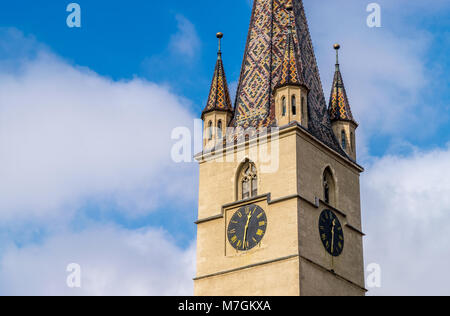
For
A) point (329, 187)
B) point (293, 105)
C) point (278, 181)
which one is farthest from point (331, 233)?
point (293, 105)

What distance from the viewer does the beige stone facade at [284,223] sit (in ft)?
115

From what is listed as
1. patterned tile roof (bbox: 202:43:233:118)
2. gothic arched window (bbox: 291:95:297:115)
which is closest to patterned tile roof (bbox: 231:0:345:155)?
patterned tile roof (bbox: 202:43:233:118)

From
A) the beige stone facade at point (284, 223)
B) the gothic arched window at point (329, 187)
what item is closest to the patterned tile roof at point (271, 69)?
the gothic arched window at point (329, 187)

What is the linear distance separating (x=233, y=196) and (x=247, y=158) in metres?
1.36

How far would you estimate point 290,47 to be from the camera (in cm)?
3888

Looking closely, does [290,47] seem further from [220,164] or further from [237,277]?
[237,277]

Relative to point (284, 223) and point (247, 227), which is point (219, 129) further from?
point (284, 223)

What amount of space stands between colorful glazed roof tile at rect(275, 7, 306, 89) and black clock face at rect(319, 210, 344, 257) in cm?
454

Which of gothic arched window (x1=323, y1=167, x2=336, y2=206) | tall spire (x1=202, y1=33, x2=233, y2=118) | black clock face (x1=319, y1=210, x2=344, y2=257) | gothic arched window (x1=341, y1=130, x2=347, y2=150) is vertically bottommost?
black clock face (x1=319, y1=210, x2=344, y2=257)

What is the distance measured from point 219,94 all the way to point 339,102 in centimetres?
436

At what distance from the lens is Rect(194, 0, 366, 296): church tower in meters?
35.4

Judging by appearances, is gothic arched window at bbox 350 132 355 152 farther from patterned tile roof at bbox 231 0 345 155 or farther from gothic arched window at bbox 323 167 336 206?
gothic arched window at bbox 323 167 336 206

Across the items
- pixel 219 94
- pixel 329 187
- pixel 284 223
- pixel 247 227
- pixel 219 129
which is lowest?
pixel 284 223

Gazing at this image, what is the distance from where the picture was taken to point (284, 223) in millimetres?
35438
